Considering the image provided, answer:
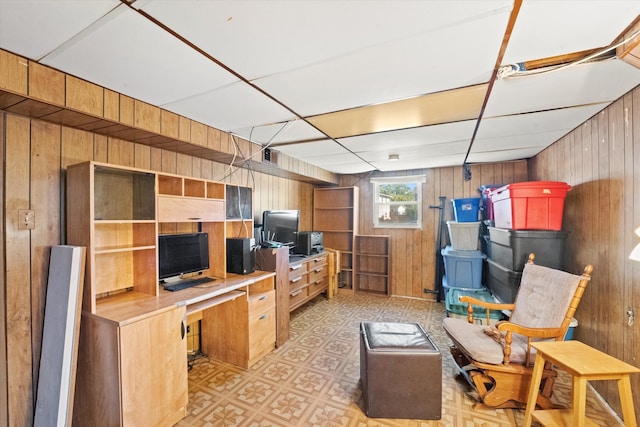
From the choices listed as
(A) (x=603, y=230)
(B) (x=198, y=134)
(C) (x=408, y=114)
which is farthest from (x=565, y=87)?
(B) (x=198, y=134)

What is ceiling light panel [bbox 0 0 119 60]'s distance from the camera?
3.42 feet

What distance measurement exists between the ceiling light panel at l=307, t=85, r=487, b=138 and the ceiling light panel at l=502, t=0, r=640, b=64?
39 centimetres

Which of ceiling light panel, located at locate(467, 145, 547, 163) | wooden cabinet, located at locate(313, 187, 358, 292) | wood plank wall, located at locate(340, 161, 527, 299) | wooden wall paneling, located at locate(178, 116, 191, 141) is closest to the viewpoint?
wooden wall paneling, located at locate(178, 116, 191, 141)

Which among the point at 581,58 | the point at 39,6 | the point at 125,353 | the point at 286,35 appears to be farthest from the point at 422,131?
the point at 125,353

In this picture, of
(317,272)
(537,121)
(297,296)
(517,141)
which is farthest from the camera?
(317,272)

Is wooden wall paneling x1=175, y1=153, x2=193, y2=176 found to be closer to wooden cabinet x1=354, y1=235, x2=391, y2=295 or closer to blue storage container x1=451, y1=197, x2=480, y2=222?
wooden cabinet x1=354, y1=235, x2=391, y2=295

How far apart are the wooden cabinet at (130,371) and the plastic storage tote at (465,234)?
3.58 meters

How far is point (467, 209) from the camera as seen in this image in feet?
12.8

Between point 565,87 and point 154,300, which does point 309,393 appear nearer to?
point 154,300

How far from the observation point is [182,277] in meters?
2.53

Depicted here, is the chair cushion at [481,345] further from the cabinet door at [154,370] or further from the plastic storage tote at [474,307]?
the cabinet door at [154,370]

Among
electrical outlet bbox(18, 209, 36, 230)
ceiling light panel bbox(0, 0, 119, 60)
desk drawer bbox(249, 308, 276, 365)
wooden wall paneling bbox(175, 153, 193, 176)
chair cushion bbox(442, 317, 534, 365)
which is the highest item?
ceiling light panel bbox(0, 0, 119, 60)

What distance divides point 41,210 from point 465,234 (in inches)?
173

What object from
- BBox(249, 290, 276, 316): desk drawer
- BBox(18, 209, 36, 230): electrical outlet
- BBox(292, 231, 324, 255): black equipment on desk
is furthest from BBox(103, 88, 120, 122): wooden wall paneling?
BBox(292, 231, 324, 255): black equipment on desk
